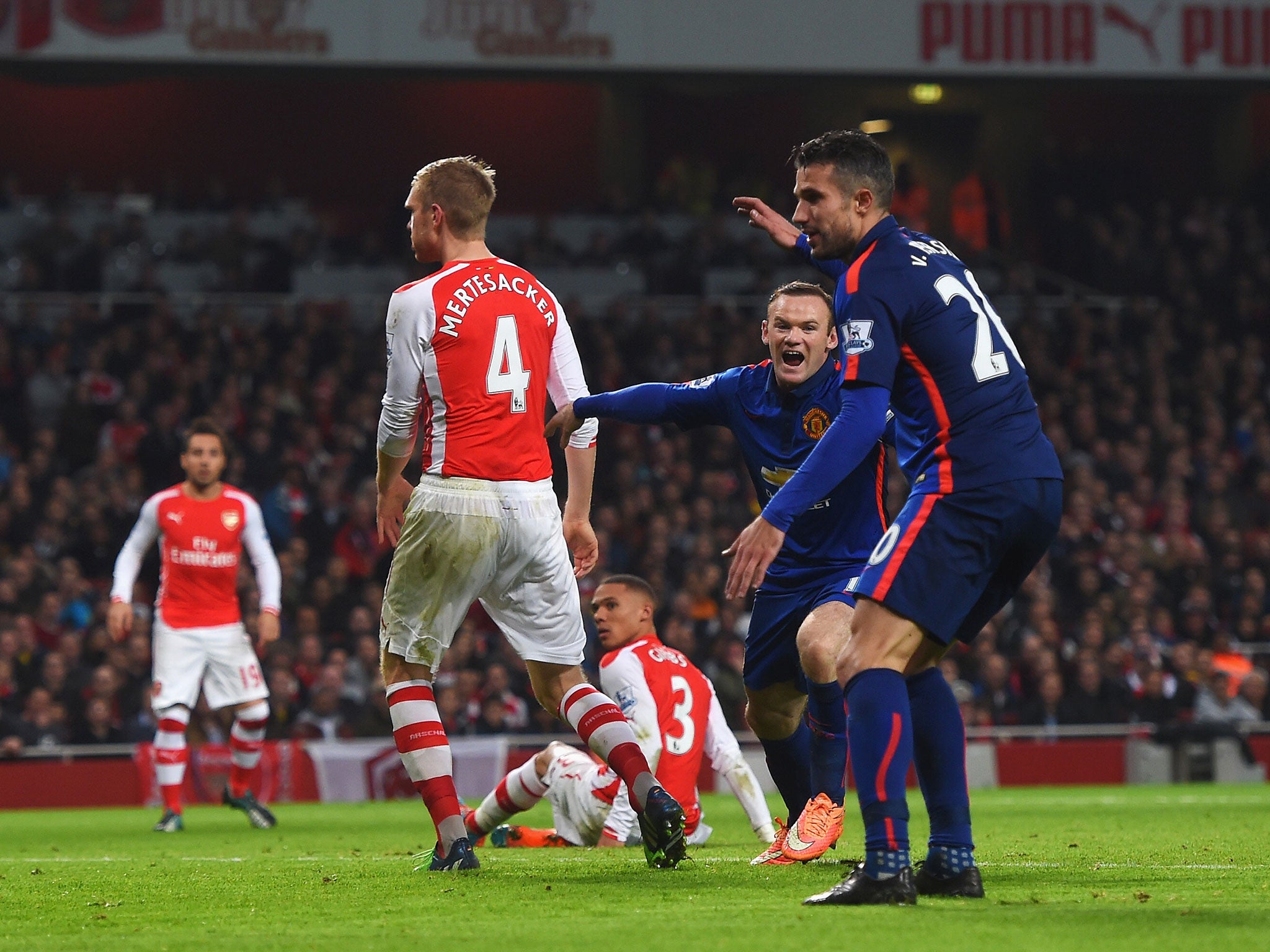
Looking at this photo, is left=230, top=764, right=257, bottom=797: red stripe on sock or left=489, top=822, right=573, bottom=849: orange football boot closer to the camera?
left=489, top=822, right=573, bottom=849: orange football boot

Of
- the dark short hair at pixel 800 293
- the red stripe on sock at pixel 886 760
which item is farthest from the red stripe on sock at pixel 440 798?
the dark short hair at pixel 800 293

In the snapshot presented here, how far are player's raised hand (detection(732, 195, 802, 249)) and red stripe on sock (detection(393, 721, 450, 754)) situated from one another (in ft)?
7.17

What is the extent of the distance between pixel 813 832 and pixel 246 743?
18.7ft

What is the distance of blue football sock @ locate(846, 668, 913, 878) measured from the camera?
4.70 m

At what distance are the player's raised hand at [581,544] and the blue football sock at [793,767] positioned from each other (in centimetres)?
104

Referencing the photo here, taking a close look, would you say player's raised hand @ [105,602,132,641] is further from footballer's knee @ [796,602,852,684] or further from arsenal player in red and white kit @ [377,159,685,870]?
footballer's knee @ [796,602,852,684]

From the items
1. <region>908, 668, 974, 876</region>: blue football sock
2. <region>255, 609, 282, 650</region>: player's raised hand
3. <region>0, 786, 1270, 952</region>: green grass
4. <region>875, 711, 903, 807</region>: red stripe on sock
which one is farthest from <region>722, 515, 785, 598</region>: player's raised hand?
<region>255, 609, 282, 650</region>: player's raised hand

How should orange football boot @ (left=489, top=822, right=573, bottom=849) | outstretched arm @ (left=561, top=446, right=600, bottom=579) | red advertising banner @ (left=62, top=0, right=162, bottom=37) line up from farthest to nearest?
red advertising banner @ (left=62, top=0, right=162, bottom=37) < orange football boot @ (left=489, top=822, right=573, bottom=849) < outstretched arm @ (left=561, top=446, right=600, bottom=579)

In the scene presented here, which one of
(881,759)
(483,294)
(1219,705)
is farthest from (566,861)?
(1219,705)

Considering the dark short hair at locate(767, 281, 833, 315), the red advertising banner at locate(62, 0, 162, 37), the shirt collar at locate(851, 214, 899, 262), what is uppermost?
the red advertising banner at locate(62, 0, 162, 37)

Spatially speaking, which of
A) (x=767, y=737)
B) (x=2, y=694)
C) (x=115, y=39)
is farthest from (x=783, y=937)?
(x=115, y=39)

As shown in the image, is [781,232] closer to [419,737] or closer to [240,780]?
[419,737]

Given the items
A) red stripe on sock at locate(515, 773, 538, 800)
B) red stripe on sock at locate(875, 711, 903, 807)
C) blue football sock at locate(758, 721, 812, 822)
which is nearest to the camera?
red stripe on sock at locate(875, 711, 903, 807)

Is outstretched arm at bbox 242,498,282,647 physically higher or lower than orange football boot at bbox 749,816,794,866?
higher
